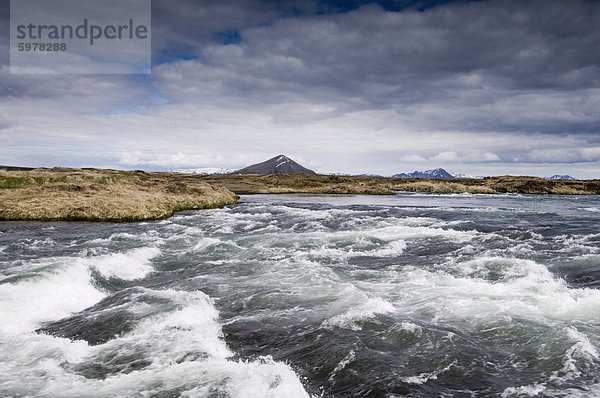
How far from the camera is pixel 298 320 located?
973 cm

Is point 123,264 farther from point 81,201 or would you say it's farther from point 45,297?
point 81,201

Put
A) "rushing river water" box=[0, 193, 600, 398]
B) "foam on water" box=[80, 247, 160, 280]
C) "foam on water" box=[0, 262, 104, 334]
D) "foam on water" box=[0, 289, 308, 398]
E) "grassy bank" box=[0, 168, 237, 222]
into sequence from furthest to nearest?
1. "grassy bank" box=[0, 168, 237, 222]
2. "foam on water" box=[80, 247, 160, 280]
3. "foam on water" box=[0, 262, 104, 334]
4. "rushing river water" box=[0, 193, 600, 398]
5. "foam on water" box=[0, 289, 308, 398]

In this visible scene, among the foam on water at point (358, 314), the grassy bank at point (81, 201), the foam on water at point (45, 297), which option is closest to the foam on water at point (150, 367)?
the foam on water at point (45, 297)

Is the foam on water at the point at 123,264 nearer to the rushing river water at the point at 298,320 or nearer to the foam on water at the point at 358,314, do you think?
the rushing river water at the point at 298,320

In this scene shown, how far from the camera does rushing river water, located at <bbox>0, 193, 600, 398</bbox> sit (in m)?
6.80

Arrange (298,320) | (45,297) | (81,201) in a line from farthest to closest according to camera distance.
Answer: (81,201) < (45,297) < (298,320)

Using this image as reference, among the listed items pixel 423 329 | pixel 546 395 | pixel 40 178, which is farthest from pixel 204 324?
pixel 40 178

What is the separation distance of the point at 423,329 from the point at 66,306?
31.6 ft

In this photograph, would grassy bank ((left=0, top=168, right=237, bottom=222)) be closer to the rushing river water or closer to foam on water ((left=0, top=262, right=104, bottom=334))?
the rushing river water

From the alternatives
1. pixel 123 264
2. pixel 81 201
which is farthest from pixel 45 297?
pixel 81 201

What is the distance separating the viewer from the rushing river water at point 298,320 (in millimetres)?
6801

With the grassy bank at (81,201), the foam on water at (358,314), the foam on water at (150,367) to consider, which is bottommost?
the foam on water at (150,367)

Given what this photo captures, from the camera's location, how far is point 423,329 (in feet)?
29.4

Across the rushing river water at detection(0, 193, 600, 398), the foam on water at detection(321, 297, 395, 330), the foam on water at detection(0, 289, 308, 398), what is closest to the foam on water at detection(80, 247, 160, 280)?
the rushing river water at detection(0, 193, 600, 398)
